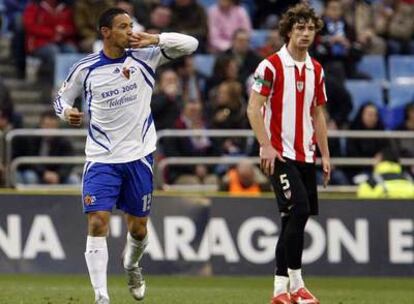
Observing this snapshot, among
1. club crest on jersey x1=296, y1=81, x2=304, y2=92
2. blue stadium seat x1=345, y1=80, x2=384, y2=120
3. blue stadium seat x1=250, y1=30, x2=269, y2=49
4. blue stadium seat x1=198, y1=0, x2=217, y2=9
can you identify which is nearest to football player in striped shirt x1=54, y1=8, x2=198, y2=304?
club crest on jersey x1=296, y1=81, x2=304, y2=92

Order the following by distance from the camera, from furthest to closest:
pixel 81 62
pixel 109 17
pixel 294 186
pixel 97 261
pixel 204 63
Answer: pixel 204 63 < pixel 294 186 < pixel 81 62 < pixel 109 17 < pixel 97 261

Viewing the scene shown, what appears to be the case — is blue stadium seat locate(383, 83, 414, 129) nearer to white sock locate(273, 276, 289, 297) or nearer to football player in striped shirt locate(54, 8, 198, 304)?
white sock locate(273, 276, 289, 297)

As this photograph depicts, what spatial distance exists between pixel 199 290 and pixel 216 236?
2878 mm

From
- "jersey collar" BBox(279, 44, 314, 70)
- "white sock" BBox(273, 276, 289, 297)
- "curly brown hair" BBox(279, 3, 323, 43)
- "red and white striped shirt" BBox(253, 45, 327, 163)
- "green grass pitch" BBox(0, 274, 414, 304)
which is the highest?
"curly brown hair" BBox(279, 3, 323, 43)

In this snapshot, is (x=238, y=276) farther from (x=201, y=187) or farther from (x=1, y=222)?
(x=1, y=222)

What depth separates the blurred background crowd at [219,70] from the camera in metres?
18.8

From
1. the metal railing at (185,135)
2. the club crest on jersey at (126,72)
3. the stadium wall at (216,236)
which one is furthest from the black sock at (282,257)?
the metal railing at (185,135)

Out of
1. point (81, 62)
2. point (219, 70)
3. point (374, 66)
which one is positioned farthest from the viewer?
point (374, 66)

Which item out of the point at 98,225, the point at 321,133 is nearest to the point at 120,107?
the point at 98,225

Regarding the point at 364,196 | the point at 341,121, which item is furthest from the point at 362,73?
the point at 364,196

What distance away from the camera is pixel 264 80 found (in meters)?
11.8

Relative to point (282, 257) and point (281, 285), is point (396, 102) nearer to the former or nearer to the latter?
point (282, 257)

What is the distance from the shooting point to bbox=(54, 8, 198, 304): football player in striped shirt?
11383 mm

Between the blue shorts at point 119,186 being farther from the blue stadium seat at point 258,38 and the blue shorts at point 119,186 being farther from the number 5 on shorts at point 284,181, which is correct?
the blue stadium seat at point 258,38
